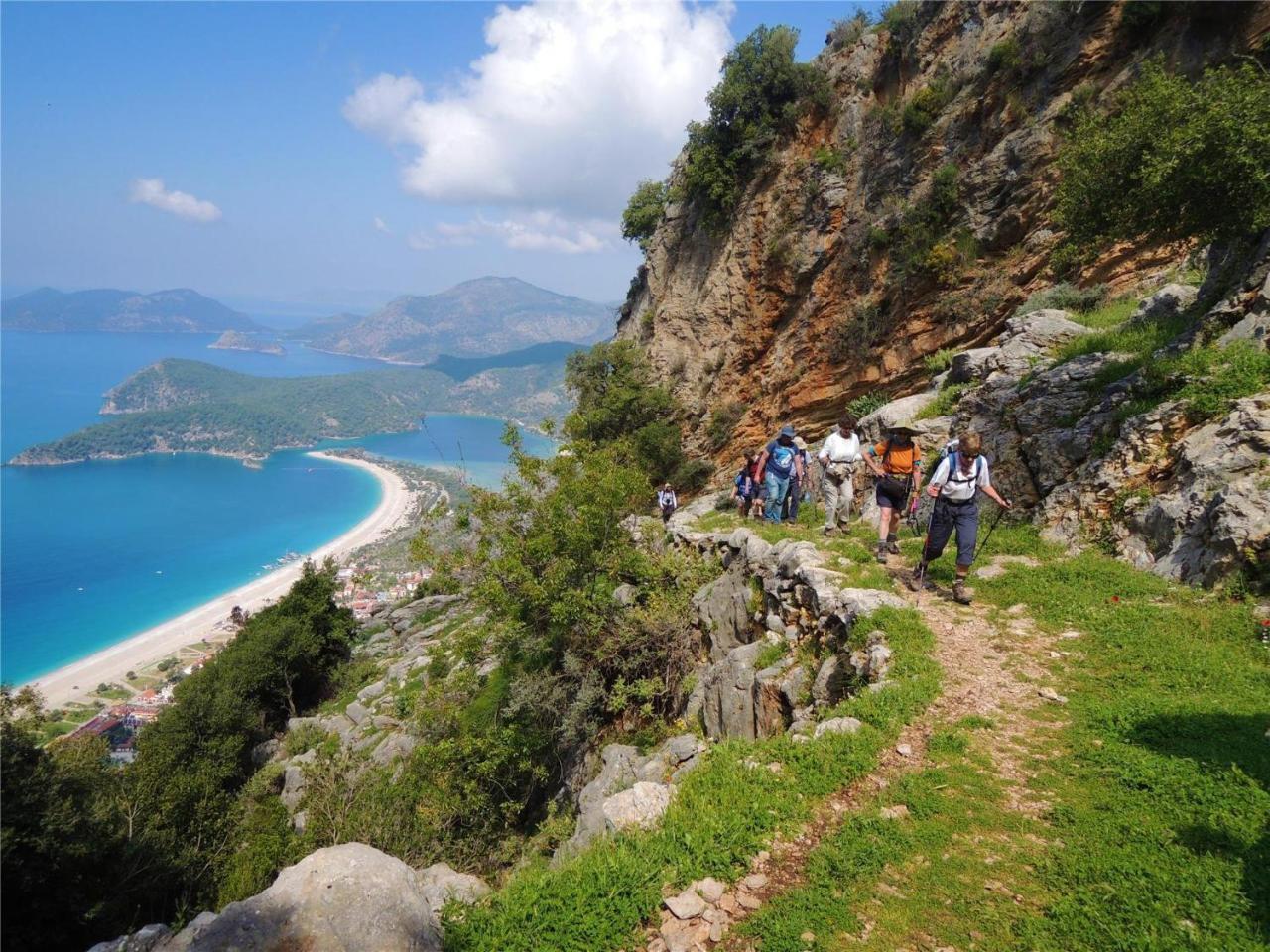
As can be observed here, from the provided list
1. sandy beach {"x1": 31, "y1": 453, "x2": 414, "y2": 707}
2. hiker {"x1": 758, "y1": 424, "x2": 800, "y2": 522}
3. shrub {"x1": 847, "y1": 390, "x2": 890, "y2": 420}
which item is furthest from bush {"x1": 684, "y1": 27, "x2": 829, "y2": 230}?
sandy beach {"x1": 31, "y1": 453, "x2": 414, "y2": 707}

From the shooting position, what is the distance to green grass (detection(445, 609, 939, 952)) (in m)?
4.48

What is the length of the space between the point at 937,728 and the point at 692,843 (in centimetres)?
301

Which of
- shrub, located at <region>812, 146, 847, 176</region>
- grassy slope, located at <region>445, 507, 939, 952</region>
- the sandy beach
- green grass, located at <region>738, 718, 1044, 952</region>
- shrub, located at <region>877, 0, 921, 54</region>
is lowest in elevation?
the sandy beach

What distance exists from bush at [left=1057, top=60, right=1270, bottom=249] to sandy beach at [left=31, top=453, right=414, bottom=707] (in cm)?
5843

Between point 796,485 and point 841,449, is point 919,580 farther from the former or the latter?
point 796,485

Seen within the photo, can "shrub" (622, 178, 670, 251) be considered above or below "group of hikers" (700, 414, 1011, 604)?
above

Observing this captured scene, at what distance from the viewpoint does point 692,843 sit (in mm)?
5047

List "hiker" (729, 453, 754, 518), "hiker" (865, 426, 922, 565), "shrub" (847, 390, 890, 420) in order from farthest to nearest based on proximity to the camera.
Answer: "shrub" (847, 390, 890, 420) → "hiker" (729, 453, 754, 518) → "hiker" (865, 426, 922, 565)

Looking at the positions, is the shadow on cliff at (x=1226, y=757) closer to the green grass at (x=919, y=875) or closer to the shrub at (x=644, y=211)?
the green grass at (x=919, y=875)

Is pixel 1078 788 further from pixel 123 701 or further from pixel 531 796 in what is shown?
pixel 123 701

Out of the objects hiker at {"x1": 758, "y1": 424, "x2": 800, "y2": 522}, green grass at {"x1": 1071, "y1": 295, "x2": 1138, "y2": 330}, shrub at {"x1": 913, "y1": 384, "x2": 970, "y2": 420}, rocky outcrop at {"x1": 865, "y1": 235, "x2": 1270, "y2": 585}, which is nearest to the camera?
rocky outcrop at {"x1": 865, "y1": 235, "x2": 1270, "y2": 585}

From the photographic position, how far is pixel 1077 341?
1351 cm

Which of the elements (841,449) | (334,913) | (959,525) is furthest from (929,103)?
(334,913)

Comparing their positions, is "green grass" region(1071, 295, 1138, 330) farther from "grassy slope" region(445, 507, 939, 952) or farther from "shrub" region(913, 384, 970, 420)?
"grassy slope" region(445, 507, 939, 952)
